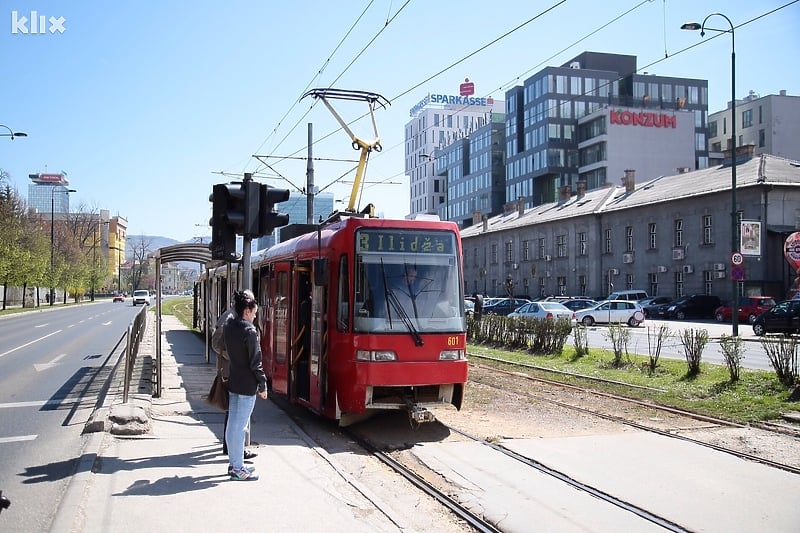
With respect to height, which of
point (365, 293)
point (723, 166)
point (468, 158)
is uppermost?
point (468, 158)

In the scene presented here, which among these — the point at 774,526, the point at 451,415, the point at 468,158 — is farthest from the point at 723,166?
the point at 468,158

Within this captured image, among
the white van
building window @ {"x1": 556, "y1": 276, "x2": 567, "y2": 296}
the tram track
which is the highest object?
building window @ {"x1": 556, "y1": 276, "x2": 567, "y2": 296}

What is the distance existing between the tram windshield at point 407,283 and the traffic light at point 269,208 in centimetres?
140

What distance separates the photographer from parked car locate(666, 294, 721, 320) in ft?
149

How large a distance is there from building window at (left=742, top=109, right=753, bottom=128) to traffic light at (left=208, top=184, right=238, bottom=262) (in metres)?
85.6

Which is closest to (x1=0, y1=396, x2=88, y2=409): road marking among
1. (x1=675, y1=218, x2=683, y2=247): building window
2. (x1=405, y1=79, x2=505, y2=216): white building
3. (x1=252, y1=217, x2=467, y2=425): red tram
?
(x1=252, y1=217, x2=467, y2=425): red tram

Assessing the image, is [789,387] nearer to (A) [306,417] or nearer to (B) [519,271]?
(A) [306,417]

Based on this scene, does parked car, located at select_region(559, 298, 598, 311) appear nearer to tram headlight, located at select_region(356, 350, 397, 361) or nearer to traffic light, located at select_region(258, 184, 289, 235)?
tram headlight, located at select_region(356, 350, 397, 361)

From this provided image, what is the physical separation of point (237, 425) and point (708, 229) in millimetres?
44508

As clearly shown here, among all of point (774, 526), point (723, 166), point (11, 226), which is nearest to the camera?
point (774, 526)

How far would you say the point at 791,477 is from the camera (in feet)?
25.2

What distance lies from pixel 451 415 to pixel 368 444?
7.79 feet

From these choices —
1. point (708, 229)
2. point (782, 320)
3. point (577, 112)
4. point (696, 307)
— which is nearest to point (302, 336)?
point (782, 320)

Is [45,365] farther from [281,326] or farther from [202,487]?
[202,487]
